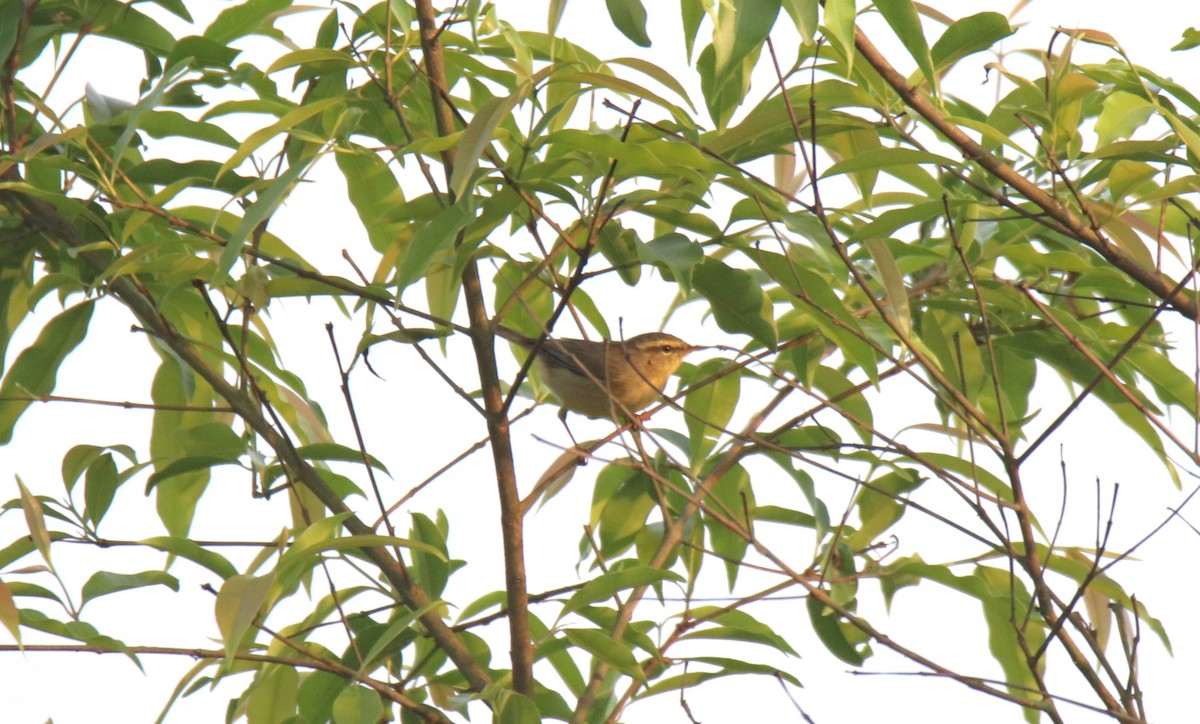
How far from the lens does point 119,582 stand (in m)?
2.42

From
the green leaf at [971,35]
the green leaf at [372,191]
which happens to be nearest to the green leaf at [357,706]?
the green leaf at [372,191]

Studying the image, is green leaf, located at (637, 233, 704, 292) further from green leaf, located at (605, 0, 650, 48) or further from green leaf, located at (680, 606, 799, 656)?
green leaf, located at (680, 606, 799, 656)

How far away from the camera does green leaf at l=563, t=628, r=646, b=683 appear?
247cm

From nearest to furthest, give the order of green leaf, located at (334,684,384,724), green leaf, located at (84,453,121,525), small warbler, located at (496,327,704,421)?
green leaf, located at (334,684,384,724) → green leaf, located at (84,453,121,525) → small warbler, located at (496,327,704,421)

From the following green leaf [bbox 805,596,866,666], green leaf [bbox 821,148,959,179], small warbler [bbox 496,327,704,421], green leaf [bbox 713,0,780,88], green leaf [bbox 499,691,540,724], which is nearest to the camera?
green leaf [bbox 713,0,780,88]

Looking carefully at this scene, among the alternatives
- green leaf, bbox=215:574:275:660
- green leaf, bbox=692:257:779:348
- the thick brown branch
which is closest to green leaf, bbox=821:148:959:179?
the thick brown branch

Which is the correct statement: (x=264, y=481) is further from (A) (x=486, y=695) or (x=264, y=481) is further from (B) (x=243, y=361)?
(A) (x=486, y=695)

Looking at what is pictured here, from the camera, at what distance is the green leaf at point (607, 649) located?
8.10 ft

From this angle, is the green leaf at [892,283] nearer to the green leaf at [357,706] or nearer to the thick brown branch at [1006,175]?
the thick brown branch at [1006,175]

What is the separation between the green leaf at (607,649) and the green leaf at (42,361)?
4.66 ft

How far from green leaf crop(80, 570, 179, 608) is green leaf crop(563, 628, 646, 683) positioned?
2.68 feet

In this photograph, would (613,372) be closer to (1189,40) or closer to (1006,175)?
(1189,40)

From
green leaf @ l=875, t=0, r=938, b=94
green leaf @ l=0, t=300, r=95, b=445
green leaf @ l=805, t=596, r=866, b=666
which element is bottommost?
green leaf @ l=805, t=596, r=866, b=666

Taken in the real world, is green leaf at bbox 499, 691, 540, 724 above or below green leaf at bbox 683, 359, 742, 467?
below
